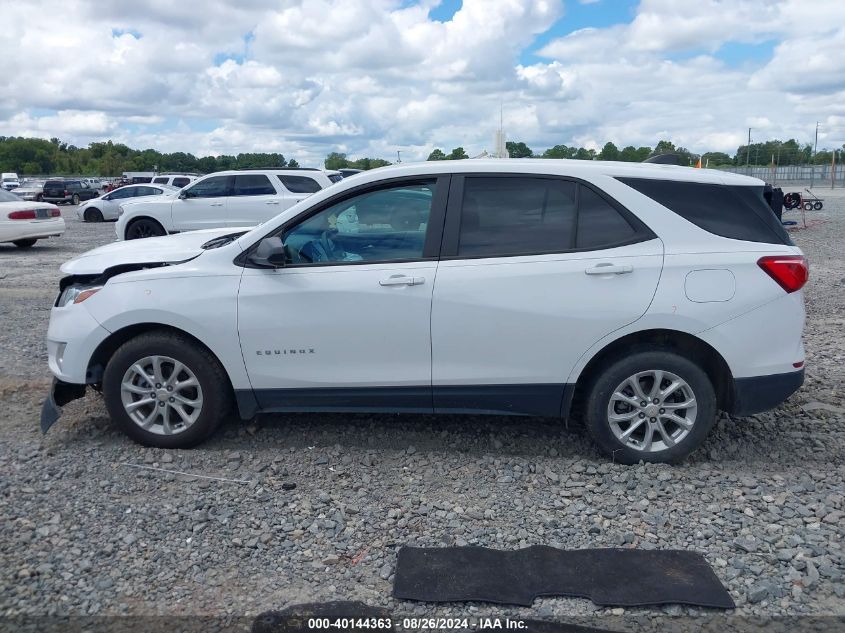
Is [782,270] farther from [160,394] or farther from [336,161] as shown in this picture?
[336,161]

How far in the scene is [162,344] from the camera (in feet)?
16.0

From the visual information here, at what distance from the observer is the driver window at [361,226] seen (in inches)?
191

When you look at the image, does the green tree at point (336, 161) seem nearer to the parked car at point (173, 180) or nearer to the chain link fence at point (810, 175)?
the parked car at point (173, 180)

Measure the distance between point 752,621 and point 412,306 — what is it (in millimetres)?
2423

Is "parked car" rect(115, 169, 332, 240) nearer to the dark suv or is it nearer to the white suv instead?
the white suv

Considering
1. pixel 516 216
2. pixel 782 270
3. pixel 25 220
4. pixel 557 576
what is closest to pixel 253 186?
pixel 25 220

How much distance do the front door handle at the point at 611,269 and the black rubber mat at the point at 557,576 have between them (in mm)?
1602

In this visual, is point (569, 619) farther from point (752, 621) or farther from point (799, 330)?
point (799, 330)

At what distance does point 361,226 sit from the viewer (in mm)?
4938

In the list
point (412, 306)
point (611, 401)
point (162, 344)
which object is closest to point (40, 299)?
point (162, 344)

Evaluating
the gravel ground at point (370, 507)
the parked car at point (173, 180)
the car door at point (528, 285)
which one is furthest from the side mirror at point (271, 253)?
the parked car at point (173, 180)

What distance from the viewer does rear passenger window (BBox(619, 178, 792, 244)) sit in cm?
467

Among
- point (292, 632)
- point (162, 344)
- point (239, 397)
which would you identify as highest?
point (162, 344)

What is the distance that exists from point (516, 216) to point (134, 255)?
8.78ft
